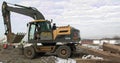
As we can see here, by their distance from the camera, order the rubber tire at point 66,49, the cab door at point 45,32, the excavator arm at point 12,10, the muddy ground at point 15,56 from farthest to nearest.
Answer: the excavator arm at point 12,10 → the cab door at point 45,32 → the rubber tire at point 66,49 → the muddy ground at point 15,56

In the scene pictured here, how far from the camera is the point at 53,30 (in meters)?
21.1

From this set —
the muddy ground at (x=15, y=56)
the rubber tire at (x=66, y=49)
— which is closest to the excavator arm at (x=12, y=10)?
Result: the muddy ground at (x=15, y=56)

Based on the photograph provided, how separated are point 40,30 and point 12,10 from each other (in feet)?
13.7

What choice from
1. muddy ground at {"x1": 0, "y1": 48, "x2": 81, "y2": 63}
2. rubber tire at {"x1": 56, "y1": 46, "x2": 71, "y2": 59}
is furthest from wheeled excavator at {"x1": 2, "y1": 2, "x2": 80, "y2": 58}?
muddy ground at {"x1": 0, "y1": 48, "x2": 81, "y2": 63}

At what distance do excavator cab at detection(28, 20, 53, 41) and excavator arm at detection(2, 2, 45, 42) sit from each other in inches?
99.2

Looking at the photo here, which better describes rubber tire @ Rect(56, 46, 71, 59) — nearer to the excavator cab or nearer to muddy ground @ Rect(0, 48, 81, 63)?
muddy ground @ Rect(0, 48, 81, 63)

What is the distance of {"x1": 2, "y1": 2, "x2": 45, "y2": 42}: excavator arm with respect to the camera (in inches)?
936

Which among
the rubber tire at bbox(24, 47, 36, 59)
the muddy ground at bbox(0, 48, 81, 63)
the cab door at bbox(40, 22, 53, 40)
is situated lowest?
the muddy ground at bbox(0, 48, 81, 63)

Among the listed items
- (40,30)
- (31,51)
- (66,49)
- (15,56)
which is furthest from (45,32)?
(15,56)

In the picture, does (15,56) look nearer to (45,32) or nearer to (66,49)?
(45,32)

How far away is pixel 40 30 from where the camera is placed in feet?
69.4

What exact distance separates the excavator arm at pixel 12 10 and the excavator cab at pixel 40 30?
252 cm

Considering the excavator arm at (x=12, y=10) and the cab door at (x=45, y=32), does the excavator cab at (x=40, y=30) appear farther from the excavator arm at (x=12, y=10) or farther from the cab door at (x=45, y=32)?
the excavator arm at (x=12, y=10)

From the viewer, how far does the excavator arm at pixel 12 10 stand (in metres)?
23.8
